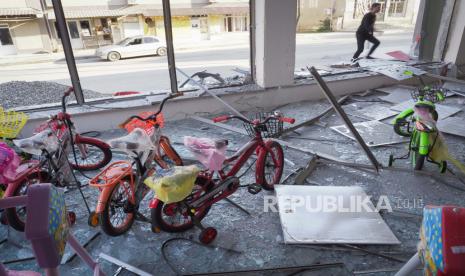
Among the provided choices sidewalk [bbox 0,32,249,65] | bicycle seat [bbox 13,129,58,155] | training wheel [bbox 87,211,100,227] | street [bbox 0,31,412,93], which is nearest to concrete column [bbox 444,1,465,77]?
street [bbox 0,31,412,93]

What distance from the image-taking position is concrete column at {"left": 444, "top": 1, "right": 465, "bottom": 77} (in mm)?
5133

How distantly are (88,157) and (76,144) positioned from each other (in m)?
0.39

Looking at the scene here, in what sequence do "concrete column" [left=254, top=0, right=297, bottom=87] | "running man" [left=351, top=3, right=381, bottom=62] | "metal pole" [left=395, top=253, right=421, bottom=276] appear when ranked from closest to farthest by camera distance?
"metal pole" [left=395, top=253, right=421, bottom=276] < "concrete column" [left=254, top=0, right=297, bottom=87] < "running man" [left=351, top=3, right=381, bottom=62]

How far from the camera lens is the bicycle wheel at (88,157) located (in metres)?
2.96

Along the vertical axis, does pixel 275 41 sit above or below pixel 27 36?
below

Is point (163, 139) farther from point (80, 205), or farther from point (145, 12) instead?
point (145, 12)

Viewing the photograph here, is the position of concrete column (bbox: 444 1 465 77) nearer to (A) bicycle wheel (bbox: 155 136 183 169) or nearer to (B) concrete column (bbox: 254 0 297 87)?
(B) concrete column (bbox: 254 0 297 87)

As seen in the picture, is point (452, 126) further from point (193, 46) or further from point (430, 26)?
point (193, 46)

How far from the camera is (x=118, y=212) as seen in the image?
2.23 meters

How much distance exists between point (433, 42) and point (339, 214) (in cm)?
520

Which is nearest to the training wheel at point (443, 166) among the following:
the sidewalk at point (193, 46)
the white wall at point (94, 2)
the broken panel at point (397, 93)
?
the broken panel at point (397, 93)

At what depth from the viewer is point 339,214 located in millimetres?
2277

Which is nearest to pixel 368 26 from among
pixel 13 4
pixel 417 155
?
pixel 417 155

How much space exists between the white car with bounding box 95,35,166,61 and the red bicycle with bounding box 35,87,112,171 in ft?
10.6
